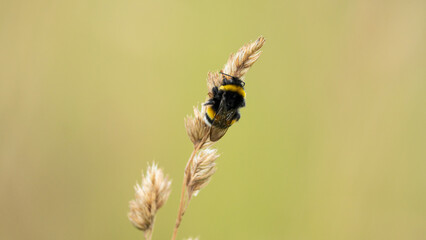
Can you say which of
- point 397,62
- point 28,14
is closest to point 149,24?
point 28,14

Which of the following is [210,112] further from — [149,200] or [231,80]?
[149,200]

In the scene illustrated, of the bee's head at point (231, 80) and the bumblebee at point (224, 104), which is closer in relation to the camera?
the bumblebee at point (224, 104)

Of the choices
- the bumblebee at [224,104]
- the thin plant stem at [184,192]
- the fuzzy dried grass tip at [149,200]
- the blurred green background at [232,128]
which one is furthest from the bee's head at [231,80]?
the blurred green background at [232,128]

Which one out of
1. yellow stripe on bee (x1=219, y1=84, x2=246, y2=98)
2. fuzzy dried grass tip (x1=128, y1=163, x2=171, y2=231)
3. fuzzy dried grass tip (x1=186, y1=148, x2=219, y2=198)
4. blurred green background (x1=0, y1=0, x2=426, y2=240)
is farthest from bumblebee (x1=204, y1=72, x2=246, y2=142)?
blurred green background (x1=0, y1=0, x2=426, y2=240)

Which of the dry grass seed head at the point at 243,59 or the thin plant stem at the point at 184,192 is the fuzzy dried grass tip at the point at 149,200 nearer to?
the thin plant stem at the point at 184,192

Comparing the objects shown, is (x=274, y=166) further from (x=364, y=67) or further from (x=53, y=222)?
(x=53, y=222)

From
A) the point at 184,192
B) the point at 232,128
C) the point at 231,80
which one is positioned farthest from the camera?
the point at 232,128

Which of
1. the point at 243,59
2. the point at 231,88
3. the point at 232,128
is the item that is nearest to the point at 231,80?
the point at 231,88
